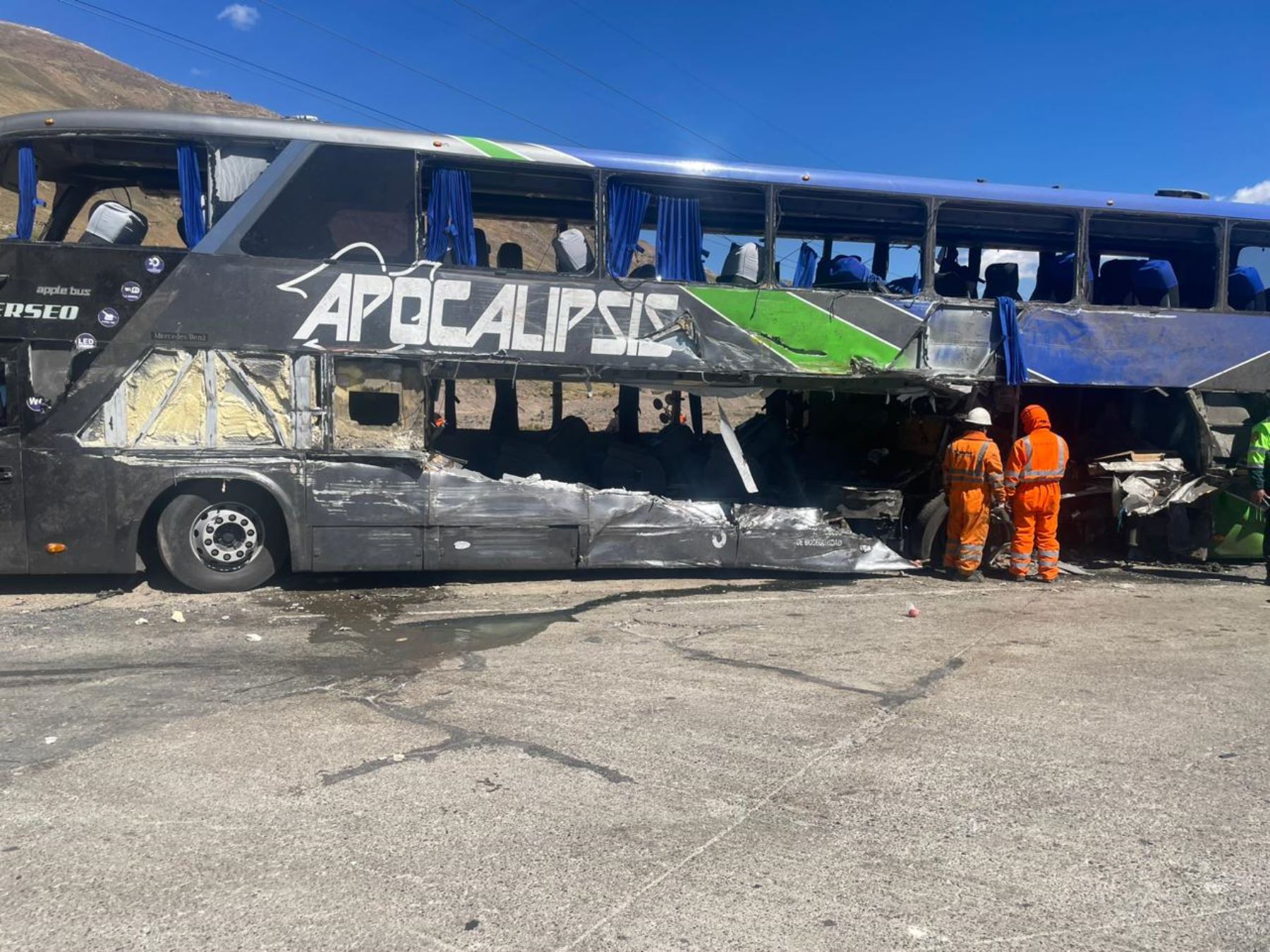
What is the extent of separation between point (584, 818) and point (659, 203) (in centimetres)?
590

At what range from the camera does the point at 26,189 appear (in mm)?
6738

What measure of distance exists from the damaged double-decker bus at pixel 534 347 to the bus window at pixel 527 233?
31 millimetres

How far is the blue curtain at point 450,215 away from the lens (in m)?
7.34

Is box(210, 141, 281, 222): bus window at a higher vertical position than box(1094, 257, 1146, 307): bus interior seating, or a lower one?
higher

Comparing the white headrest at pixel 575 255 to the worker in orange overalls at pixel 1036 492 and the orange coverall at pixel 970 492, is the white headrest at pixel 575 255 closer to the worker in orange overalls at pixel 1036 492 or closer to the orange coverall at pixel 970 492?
the orange coverall at pixel 970 492

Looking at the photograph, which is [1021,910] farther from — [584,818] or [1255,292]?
[1255,292]

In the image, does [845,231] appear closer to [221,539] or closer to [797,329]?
[797,329]

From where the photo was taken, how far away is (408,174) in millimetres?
7250

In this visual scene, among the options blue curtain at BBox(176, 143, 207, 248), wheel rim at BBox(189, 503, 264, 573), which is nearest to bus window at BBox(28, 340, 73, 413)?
blue curtain at BBox(176, 143, 207, 248)

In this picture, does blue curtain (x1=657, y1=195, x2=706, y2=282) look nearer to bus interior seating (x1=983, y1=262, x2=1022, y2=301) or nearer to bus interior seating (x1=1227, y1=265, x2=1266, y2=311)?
bus interior seating (x1=983, y1=262, x2=1022, y2=301)

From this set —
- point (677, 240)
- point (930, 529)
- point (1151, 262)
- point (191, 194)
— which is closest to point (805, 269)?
point (677, 240)

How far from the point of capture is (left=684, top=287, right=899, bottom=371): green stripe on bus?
796 cm

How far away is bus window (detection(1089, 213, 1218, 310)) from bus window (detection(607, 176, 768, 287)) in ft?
11.5

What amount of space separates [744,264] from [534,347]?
2.08 meters
